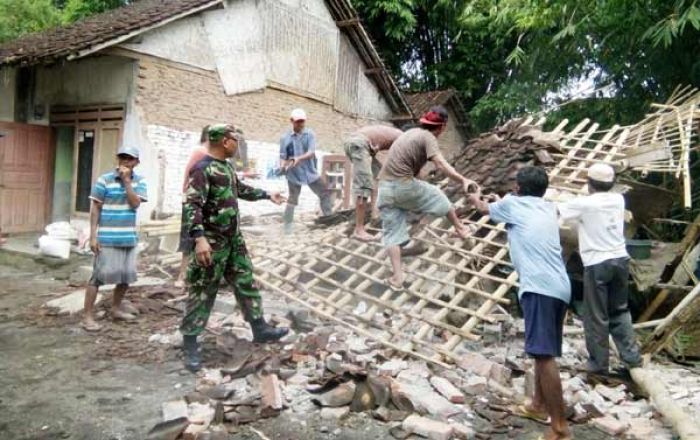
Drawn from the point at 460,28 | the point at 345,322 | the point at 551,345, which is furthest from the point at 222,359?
Result: the point at 460,28

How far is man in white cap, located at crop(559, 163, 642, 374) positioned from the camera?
13.4 feet

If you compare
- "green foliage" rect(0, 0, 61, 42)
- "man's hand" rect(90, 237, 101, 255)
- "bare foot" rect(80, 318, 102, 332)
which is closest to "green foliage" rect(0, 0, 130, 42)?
"green foliage" rect(0, 0, 61, 42)

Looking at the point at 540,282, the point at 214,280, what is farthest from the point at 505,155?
the point at 214,280

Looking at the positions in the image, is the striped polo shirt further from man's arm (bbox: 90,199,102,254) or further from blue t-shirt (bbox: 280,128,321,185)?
blue t-shirt (bbox: 280,128,321,185)

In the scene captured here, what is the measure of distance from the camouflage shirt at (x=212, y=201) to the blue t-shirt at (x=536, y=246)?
1.92m

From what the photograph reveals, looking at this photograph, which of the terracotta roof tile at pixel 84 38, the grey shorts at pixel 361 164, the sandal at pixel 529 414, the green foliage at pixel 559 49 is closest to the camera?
the sandal at pixel 529 414

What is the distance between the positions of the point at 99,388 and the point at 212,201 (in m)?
1.46

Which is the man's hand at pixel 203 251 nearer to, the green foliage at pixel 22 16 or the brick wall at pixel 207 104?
the brick wall at pixel 207 104

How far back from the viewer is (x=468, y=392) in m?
3.63

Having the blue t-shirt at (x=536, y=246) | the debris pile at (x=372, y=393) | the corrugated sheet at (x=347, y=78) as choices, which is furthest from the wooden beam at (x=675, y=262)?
the corrugated sheet at (x=347, y=78)

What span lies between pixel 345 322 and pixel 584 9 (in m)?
7.08

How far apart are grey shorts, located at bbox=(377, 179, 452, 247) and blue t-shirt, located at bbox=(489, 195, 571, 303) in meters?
1.49

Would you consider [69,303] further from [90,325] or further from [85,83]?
[85,83]

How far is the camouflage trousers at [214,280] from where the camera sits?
3.80m
